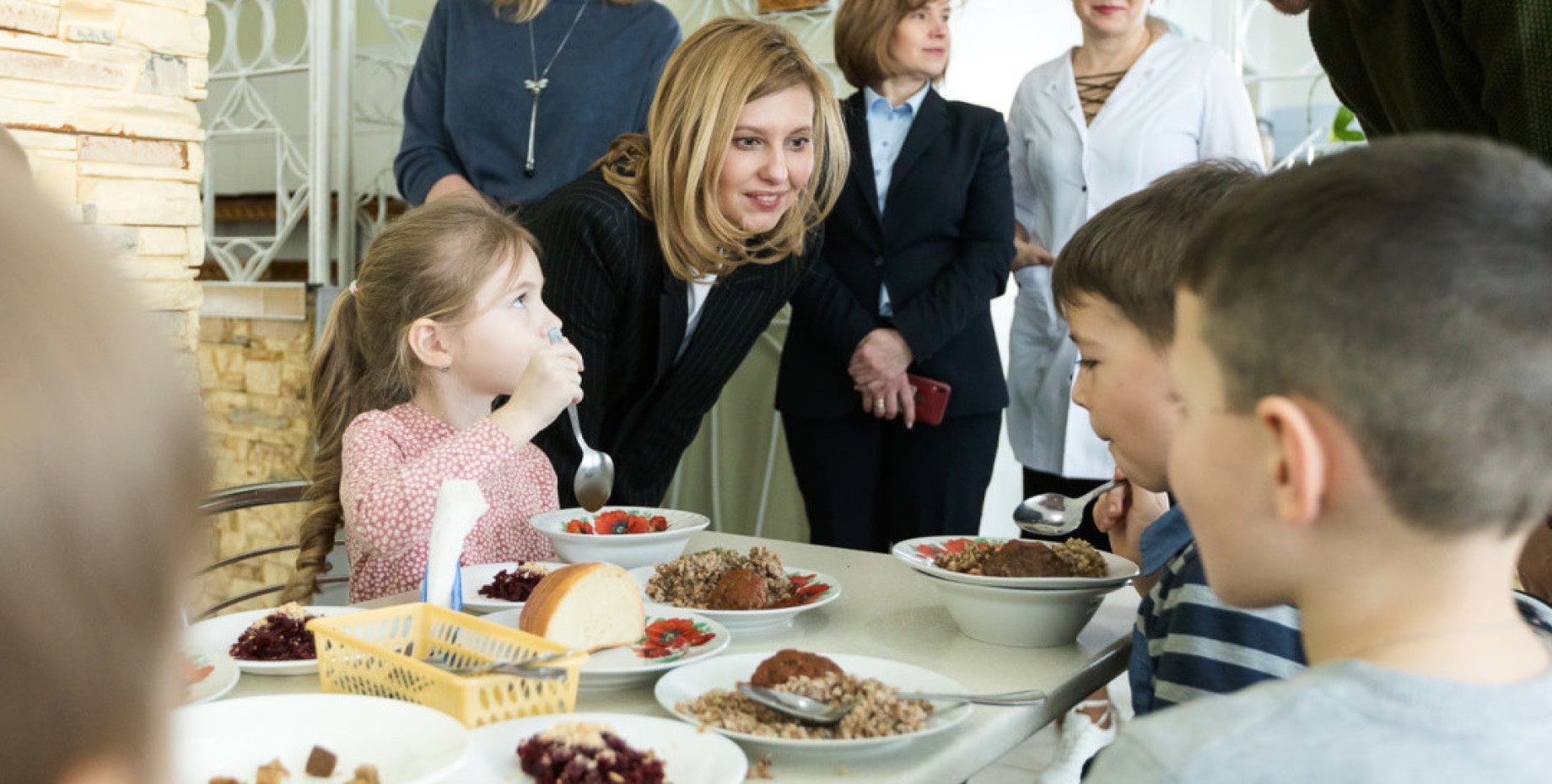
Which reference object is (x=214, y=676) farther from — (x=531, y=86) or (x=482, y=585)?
(x=531, y=86)

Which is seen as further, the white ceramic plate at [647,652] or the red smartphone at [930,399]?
the red smartphone at [930,399]

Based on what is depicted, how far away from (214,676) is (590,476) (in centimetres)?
90

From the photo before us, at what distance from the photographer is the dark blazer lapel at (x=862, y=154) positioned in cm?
290

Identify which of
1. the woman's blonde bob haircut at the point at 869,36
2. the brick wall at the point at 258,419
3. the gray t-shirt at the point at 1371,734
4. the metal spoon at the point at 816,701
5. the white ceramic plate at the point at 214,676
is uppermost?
the woman's blonde bob haircut at the point at 869,36

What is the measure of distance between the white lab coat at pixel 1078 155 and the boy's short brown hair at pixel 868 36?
398 millimetres

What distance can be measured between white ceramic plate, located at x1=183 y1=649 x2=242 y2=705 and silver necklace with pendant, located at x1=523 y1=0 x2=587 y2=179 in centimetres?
171

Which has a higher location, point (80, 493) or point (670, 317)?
point (80, 493)

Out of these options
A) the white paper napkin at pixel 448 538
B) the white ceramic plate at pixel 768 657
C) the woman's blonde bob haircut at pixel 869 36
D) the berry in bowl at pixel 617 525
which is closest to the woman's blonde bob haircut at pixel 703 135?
the woman's blonde bob haircut at pixel 869 36

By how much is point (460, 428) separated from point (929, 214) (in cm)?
130

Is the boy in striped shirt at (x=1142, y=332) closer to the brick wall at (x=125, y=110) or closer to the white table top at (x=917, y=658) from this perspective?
the white table top at (x=917, y=658)

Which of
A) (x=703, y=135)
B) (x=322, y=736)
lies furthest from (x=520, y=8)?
(x=322, y=736)

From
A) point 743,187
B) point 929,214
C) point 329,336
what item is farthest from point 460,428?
point 929,214

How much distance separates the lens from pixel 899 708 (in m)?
1.04

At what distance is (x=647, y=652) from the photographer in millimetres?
1227
